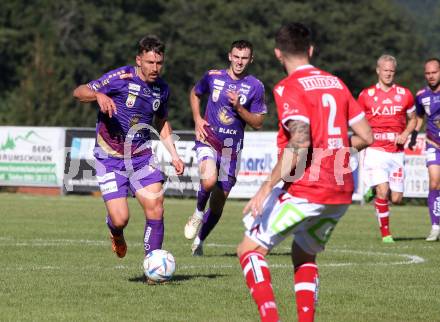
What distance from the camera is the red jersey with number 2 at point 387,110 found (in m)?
16.1

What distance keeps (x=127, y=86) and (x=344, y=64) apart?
2148 inches

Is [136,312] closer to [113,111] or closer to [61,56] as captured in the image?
[113,111]

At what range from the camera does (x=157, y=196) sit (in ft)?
35.2

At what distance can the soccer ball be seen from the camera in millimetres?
10117

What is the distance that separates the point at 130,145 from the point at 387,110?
19.9 feet

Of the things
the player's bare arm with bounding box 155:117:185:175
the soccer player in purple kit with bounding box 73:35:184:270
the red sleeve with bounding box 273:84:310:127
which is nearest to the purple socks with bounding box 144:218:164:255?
the soccer player in purple kit with bounding box 73:35:184:270

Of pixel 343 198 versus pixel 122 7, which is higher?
pixel 343 198

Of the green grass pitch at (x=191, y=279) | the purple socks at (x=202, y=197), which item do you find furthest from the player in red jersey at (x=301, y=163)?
the purple socks at (x=202, y=197)

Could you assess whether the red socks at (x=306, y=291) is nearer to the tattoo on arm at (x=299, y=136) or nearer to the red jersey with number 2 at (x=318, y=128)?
the red jersey with number 2 at (x=318, y=128)

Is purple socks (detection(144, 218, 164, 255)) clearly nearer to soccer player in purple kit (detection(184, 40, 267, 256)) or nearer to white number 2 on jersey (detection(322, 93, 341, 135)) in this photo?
soccer player in purple kit (detection(184, 40, 267, 256))

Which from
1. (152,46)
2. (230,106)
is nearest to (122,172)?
(152,46)

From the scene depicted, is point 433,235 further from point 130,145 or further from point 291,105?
point 291,105

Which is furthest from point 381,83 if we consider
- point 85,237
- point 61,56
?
point 61,56

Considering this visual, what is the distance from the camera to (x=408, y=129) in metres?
15.9
